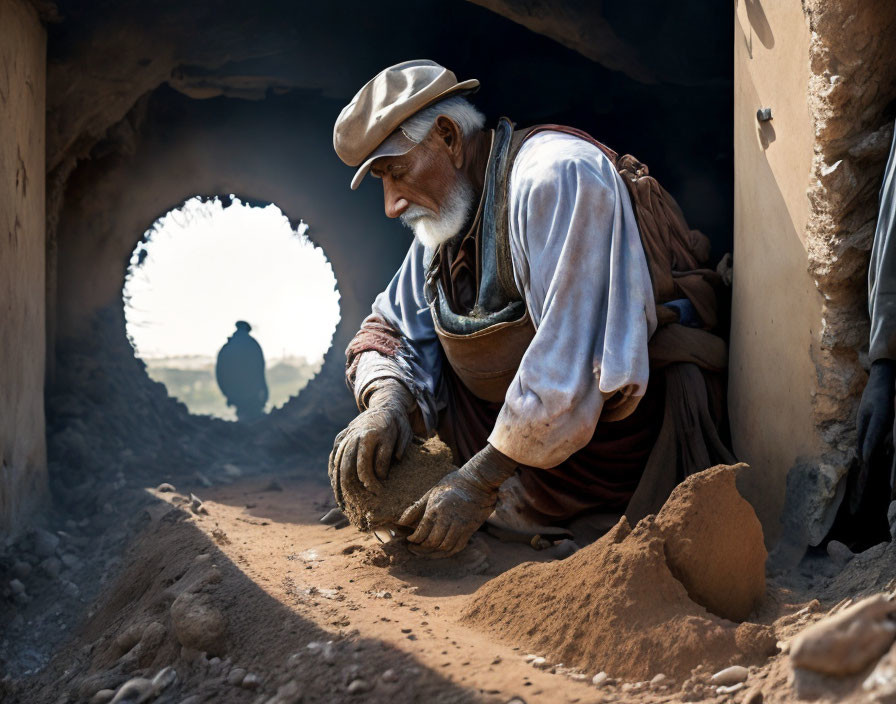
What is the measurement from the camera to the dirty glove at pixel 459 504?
290cm

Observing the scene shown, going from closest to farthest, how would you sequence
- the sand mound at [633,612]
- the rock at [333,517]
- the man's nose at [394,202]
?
1. the sand mound at [633,612]
2. the man's nose at [394,202]
3. the rock at [333,517]

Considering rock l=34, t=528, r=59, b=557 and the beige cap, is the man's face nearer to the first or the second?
the beige cap

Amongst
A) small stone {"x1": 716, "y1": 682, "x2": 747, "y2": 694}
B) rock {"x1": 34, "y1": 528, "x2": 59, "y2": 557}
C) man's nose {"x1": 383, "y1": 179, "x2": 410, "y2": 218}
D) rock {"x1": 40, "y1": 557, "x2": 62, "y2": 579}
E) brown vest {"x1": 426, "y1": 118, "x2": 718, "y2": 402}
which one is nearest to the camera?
small stone {"x1": 716, "y1": 682, "x2": 747, "y2": 694}

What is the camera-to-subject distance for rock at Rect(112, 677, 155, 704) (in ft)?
7.36

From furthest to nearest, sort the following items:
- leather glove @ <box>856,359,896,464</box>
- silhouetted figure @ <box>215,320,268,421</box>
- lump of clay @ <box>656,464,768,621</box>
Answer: silhouetted figure @ <box>215,320,268,421</box>
leather glove @ <box>856,359,896,464</box>
lump of clay @ <box>656,464,768,621</box>

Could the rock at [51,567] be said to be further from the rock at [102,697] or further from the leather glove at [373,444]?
the rock at [102,697]

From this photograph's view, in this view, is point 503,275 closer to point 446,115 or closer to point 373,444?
point 446,115

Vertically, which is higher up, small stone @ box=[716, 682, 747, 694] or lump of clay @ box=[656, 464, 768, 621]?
lump of clay @ box=[656, 464, 768, 621]

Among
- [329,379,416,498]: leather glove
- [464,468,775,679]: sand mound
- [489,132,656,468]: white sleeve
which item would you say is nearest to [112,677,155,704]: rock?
[464,468,775,679]: sand mound

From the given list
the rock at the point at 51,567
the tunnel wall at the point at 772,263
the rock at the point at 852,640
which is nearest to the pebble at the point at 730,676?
the rock at the point at 852,640

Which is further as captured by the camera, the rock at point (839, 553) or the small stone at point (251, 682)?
the rock at point (839, 553)

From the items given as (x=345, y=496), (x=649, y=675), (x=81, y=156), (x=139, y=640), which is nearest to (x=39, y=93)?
(x=81, y=156)

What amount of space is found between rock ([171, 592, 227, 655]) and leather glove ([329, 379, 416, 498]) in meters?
0.84

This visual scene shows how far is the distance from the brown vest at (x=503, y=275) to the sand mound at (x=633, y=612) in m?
1.21
